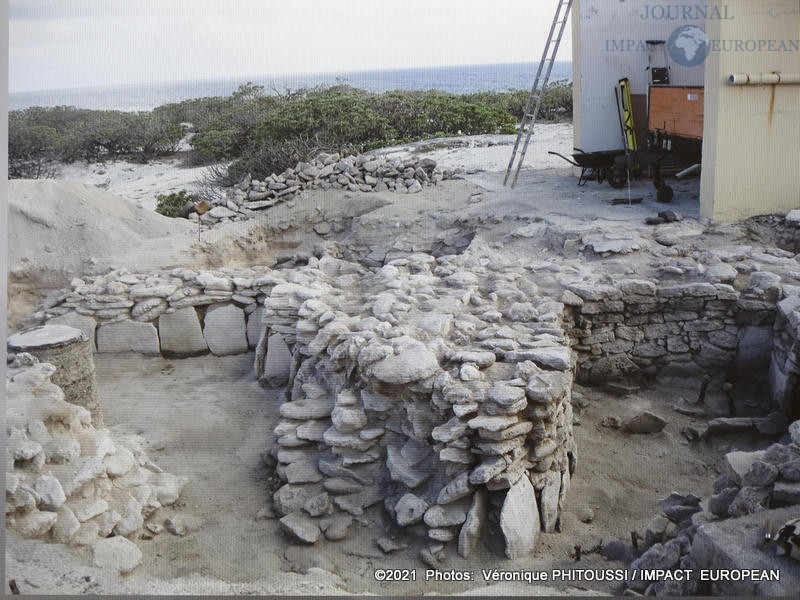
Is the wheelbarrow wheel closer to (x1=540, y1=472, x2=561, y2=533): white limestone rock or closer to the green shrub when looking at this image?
the green shrub

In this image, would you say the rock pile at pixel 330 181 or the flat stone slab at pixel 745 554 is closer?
the flat stone slab at pixel 745 554

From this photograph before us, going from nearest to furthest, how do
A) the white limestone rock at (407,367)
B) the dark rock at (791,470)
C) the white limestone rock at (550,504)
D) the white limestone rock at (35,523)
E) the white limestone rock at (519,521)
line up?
1. the dark rock at (791,470)
2. the white limestone rock at (35,523)
3. the white limestone rock at (519,521)
4. the white limestone rock at (550,504)
5. the white limestone rock at (407,367)

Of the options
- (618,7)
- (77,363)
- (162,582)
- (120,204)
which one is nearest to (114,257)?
(120,204)

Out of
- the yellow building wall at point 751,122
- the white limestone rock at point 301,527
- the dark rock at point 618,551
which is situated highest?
the yellow building wall at point 751,122

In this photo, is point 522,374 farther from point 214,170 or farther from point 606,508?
point 214,170

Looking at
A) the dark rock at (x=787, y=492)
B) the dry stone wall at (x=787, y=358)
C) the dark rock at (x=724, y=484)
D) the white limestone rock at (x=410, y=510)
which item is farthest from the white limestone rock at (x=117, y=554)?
the dry stone wall at (x=787, y=358)

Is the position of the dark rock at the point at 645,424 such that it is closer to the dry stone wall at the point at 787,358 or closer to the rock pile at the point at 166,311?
the dry stone wall at the point at 787,358

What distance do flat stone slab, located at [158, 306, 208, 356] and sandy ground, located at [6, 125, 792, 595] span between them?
152 mm

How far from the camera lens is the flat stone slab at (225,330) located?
6543mm

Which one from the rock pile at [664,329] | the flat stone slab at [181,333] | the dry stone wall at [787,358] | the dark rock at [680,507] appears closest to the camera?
the dark rock at [680,507]

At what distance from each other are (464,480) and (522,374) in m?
0.71

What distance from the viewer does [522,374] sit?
4.41 metres

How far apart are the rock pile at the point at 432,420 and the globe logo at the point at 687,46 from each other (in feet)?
16.1

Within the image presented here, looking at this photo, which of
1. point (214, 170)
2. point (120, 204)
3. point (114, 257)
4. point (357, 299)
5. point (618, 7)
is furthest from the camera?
point (214, 170)
